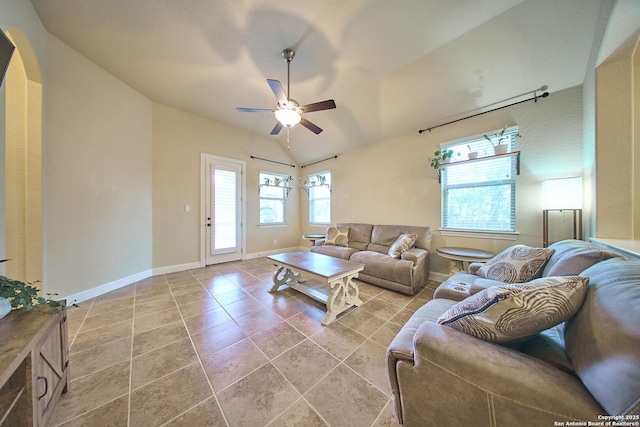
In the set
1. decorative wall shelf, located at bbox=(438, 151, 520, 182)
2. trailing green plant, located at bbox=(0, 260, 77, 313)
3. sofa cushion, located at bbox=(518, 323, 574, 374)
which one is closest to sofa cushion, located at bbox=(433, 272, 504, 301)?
sofa cushion, located at bbox=(518, 323, 574, 374)

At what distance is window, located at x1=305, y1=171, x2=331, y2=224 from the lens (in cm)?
501

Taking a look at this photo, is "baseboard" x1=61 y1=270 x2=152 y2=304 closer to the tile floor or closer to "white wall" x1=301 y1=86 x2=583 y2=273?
the tile floor

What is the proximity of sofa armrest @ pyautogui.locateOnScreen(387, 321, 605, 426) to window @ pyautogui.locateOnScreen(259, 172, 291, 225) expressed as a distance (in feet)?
14.6

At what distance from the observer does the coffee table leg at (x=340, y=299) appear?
2.09 metres

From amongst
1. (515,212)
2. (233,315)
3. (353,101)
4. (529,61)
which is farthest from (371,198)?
(233,315)

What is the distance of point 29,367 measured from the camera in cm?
89

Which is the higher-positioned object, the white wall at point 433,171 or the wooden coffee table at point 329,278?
the white wall at point 433,171

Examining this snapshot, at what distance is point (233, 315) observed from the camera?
2.17 metres

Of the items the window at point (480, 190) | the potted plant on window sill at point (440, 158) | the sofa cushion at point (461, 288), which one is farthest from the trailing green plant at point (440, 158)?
the sofa cushion at point (461, 288)

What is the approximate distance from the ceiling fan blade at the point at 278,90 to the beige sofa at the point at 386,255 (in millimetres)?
2490

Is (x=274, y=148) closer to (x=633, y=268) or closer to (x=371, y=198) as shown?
(x=371, y=198)

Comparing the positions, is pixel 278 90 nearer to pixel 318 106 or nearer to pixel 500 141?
pixel 318 106

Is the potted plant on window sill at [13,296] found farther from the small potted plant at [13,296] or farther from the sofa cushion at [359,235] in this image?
the sofa cushion at [359,235]

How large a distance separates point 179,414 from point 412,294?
8.45ft
